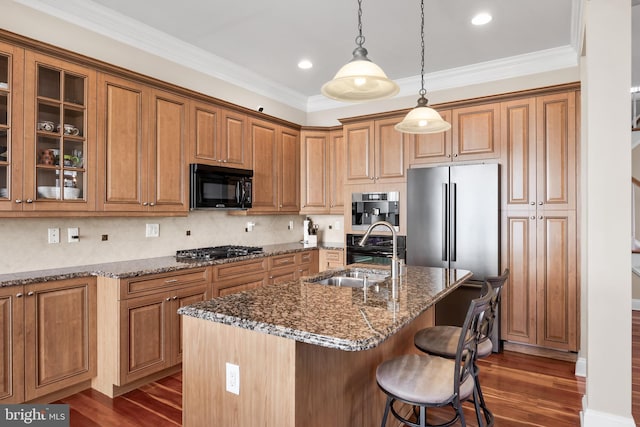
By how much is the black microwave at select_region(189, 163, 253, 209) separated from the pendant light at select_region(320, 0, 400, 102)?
1.85 metres

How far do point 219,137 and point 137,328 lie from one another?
189cm

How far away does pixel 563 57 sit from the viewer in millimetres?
3795

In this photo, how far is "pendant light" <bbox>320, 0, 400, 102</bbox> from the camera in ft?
5.89

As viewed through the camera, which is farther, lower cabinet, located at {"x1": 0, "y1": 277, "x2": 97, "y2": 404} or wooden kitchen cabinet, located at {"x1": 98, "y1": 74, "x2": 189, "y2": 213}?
wooden kitchen cabinet, located at {"x1": 98, "y1": 74, "x2": 189, "y2": 213}

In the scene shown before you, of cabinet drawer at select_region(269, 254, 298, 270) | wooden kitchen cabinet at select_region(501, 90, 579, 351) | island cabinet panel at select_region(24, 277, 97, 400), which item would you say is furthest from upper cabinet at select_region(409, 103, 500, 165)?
island cabinet panel at select_region(24, 277, 97, 400)

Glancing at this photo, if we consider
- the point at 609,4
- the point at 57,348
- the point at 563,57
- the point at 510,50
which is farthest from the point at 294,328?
the point at 563,57

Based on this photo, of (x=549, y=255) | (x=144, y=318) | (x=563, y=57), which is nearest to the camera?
(x=144, y=318)

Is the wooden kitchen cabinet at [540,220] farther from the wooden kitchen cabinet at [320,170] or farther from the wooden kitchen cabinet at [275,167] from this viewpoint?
the wooden kitchen cabinet at [275,167]

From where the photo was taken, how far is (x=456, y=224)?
3.73 m

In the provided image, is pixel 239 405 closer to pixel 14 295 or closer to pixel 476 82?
pixel 14 295

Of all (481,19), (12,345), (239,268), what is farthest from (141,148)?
(481,19)

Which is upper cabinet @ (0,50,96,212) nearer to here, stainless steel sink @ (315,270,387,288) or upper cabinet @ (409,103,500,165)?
stainless steel sink @ (315,270,387,288)

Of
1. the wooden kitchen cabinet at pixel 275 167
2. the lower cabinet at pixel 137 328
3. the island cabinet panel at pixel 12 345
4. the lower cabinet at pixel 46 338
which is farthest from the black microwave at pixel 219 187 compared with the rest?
the island cabinet panel at pixel 12 345

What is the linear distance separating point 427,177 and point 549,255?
1.29m
